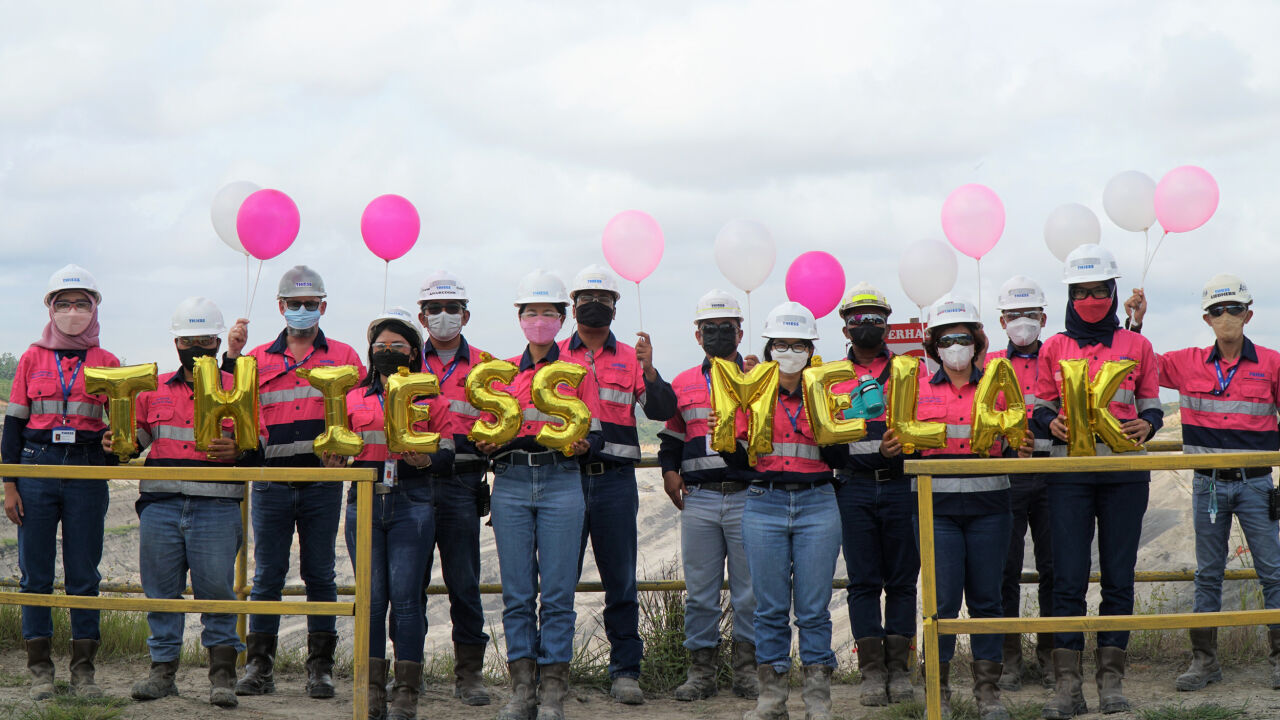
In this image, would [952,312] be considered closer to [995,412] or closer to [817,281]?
[995,412]

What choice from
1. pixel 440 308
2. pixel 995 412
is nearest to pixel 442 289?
pixel 440 308

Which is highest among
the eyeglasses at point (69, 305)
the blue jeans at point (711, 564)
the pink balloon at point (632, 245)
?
the pink balloon at point (632, 245)

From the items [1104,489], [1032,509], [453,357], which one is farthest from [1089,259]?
[453,357]

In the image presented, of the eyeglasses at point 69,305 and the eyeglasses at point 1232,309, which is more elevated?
the eyeglasses at point 69,305

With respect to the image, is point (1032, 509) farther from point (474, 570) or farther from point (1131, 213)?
point (474, 570)

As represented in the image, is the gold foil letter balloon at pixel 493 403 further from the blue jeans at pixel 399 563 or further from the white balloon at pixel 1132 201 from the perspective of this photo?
the white balloon at pixel 1132 201

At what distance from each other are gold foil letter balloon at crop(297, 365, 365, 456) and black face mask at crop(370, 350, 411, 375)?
16 cm

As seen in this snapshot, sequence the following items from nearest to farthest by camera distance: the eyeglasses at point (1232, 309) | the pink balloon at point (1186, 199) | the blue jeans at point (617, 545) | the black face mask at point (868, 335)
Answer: the blue jeans at point (617, 545)
the black face mask at point (868, 335)
the eyeglasses at point (1232, 309)
the pink balloon at point (1186, 199)

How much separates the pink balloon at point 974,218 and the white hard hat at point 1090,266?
72.6 inches

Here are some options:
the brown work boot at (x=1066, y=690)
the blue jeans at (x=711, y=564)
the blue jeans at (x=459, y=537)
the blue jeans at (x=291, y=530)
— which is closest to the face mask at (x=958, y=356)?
the blue jeans at (x=711, y=564)

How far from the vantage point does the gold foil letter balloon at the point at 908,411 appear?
19.3 ft

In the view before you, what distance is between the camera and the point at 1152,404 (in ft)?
20.4

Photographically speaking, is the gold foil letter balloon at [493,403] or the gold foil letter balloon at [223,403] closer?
the gold foil letter balloon at [493,403]

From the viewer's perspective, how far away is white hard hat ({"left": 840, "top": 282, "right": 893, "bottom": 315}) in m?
6.82
